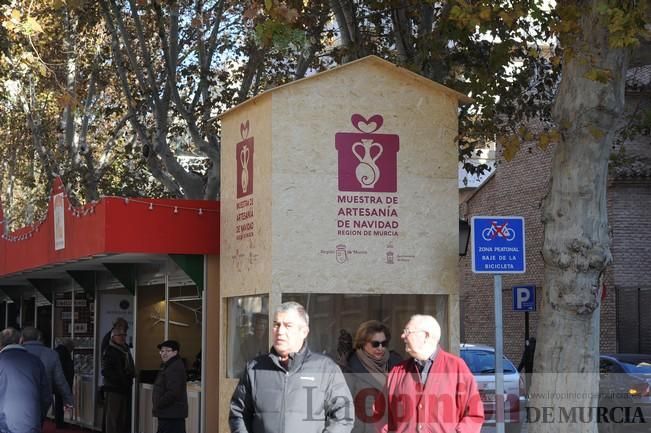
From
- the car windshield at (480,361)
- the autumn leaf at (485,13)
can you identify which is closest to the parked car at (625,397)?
the car windshield at (480,361)

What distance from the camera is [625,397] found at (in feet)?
62.8

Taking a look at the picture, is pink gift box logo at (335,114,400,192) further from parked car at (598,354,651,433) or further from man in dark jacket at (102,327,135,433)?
parked car at (598,354,651,433)

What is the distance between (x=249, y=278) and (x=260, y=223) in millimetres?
680

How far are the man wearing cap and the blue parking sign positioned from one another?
371cm

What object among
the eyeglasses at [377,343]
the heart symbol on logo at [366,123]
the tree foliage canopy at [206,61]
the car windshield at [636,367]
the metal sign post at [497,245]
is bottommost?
the car windshield at [636,367]

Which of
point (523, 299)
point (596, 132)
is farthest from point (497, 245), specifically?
point (523, 299)

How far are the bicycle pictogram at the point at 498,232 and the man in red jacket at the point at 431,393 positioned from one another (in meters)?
3.31

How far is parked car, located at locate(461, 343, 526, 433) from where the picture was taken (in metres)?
19.3

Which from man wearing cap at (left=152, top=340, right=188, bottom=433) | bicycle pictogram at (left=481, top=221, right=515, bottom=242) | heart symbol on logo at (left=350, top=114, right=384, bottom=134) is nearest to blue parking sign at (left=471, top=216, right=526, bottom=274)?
bicycle pictogram at (left=481, top=221, right=515, bottom=242)

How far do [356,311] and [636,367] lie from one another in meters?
8.56

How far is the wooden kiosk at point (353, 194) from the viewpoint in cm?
1196

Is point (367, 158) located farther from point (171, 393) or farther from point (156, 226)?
point (156, 226)

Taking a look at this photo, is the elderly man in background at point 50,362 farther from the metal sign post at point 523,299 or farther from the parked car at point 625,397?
the metal sign post at point 523,299

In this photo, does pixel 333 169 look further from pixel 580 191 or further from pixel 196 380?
pixel 196 380
